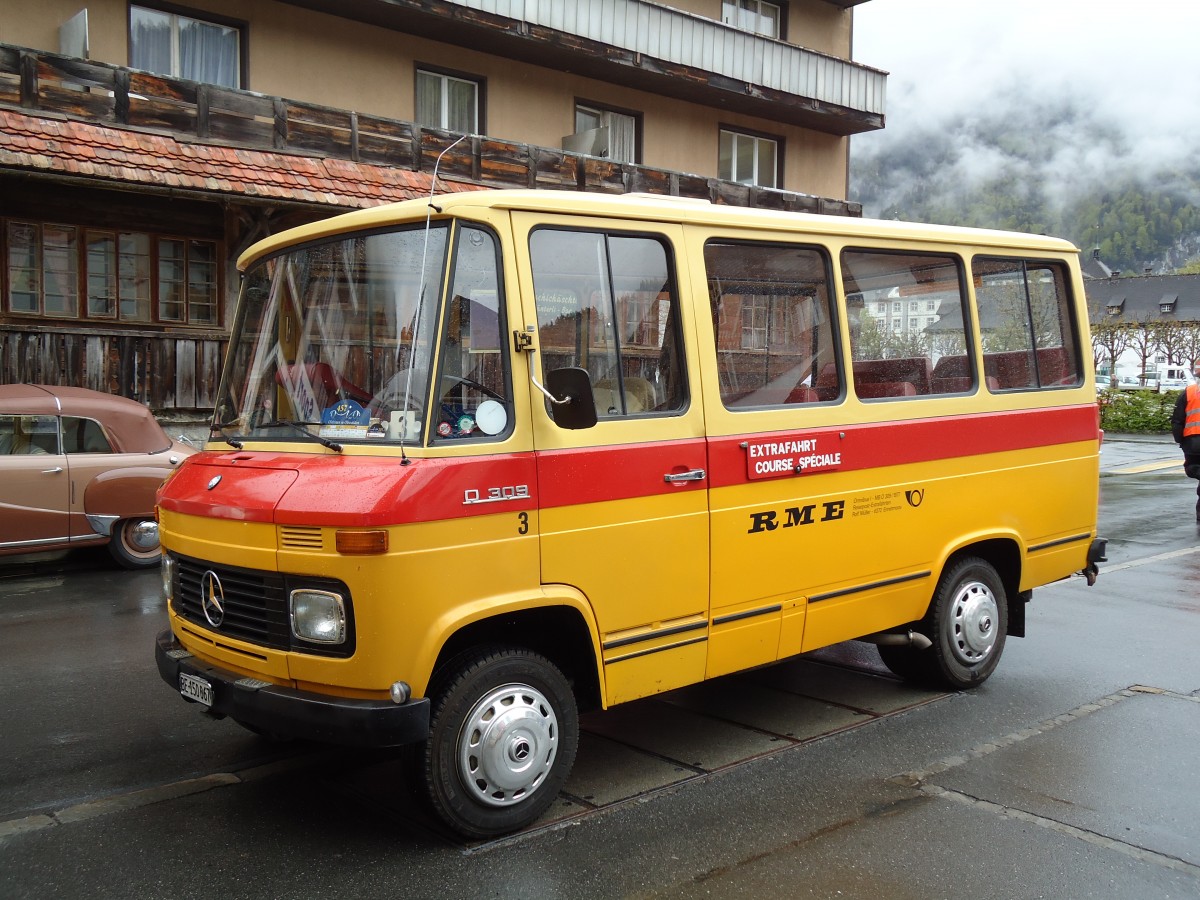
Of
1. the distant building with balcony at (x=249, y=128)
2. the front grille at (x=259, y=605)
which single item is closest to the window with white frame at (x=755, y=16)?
the distant building with balcony at (x=249, y=128)

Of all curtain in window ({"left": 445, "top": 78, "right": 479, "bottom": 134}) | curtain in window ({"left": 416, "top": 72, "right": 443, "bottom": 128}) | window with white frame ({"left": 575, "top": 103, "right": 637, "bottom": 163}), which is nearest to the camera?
curtain in window ({"left": 416, "top": 72, "right": 443, "bottom": 128})

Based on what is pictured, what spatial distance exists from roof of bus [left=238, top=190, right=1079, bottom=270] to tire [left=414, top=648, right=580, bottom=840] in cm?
177

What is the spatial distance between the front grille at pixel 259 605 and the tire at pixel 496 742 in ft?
1.59

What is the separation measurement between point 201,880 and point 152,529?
24.8ft

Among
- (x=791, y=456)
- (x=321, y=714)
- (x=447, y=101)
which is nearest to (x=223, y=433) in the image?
(x=321, y=714)

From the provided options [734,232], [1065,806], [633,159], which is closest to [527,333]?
[734,232]

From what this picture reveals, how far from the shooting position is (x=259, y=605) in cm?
414

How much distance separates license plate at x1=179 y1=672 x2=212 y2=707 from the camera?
168 inches

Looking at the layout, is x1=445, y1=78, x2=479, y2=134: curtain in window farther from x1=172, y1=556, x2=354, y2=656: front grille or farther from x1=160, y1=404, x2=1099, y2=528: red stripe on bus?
x1=172, y1=556, x2=354, y2=656: front grille

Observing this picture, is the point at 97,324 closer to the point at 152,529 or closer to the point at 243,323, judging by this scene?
the point at 152,529

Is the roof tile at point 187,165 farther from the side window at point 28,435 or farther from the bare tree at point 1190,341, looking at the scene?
the bare tree at point 1190,341

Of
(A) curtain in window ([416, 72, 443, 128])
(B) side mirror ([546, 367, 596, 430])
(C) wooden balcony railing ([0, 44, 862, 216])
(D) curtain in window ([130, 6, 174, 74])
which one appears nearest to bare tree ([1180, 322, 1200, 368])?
(C) wooden balcony railing ([0, 44, 862, 216])

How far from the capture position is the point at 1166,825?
4.41 meters

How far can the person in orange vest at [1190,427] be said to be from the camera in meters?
13.7
